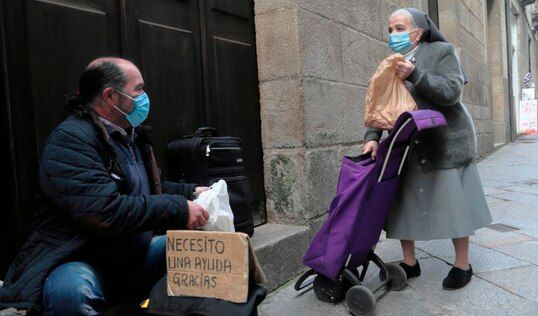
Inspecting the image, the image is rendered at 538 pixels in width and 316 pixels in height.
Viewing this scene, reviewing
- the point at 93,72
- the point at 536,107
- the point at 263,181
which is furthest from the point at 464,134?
the point at 536,107

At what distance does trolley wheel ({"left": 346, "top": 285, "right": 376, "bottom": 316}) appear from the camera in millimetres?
2506

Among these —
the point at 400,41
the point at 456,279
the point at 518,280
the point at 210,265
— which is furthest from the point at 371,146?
the point at 210,265

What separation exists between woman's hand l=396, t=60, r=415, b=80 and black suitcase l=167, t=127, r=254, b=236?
40.1 inches

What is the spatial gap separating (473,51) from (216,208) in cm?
861

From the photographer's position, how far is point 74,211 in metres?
1.65

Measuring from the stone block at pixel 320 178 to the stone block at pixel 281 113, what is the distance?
20 cm

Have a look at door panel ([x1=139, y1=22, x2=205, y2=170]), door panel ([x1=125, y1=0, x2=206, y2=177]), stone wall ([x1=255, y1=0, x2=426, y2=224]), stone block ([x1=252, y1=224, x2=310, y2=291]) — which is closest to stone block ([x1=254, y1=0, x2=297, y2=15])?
stone wall ([x1=255, y1=0, x2=426, y2=224])

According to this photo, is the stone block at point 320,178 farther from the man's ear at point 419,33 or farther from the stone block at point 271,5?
the man's ear at point 419,33

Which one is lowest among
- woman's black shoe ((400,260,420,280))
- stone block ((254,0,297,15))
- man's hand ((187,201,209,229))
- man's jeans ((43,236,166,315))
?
woman's black shoe ((400,260,420,280))

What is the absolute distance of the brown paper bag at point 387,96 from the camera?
104 inches

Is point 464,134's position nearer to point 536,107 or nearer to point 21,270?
point 21,270

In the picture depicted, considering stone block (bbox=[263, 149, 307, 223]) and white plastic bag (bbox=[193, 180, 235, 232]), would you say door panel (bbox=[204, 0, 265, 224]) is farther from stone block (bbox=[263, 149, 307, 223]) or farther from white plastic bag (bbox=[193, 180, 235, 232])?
white plastic bag (bbox=[193, 180, 235, 232])

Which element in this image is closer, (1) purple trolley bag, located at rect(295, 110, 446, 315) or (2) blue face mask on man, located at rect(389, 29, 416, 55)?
(1) purple trolley bag, located at rect(295, 110, 446, 315)

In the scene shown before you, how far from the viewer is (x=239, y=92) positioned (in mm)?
3674
